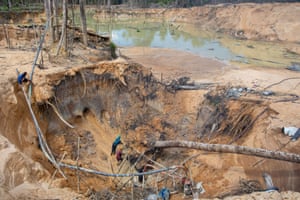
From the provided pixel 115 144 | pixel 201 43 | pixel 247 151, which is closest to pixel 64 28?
pixel 115 144

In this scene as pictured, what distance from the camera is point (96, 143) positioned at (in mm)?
8312

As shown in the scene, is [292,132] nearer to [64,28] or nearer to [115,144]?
[115,144]

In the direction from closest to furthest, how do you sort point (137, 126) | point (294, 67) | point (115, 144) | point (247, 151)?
point (247, 151) → point (115, 144) → point (137, 126) → point (294, 67)

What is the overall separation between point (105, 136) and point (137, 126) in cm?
112

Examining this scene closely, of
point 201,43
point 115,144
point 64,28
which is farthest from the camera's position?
point 201,43

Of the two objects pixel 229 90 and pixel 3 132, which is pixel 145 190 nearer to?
pixel 3 132

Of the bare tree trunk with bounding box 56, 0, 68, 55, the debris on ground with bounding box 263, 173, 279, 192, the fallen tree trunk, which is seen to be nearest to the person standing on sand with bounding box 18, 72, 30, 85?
the bare tree trunk with bounding box 56, 0, 68, 55

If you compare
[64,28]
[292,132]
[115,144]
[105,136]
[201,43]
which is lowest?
[105,136]

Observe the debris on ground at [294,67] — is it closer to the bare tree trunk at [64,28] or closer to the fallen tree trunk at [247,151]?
the fallen tree trunk at [247,151]

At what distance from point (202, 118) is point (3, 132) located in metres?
5.87

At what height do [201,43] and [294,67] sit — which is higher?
[201,43]

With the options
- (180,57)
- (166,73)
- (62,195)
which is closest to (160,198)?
(62,195)

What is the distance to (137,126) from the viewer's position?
→ 9172mm

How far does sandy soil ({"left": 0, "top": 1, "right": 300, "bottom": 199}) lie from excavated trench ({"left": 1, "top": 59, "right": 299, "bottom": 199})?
0.03 meters
